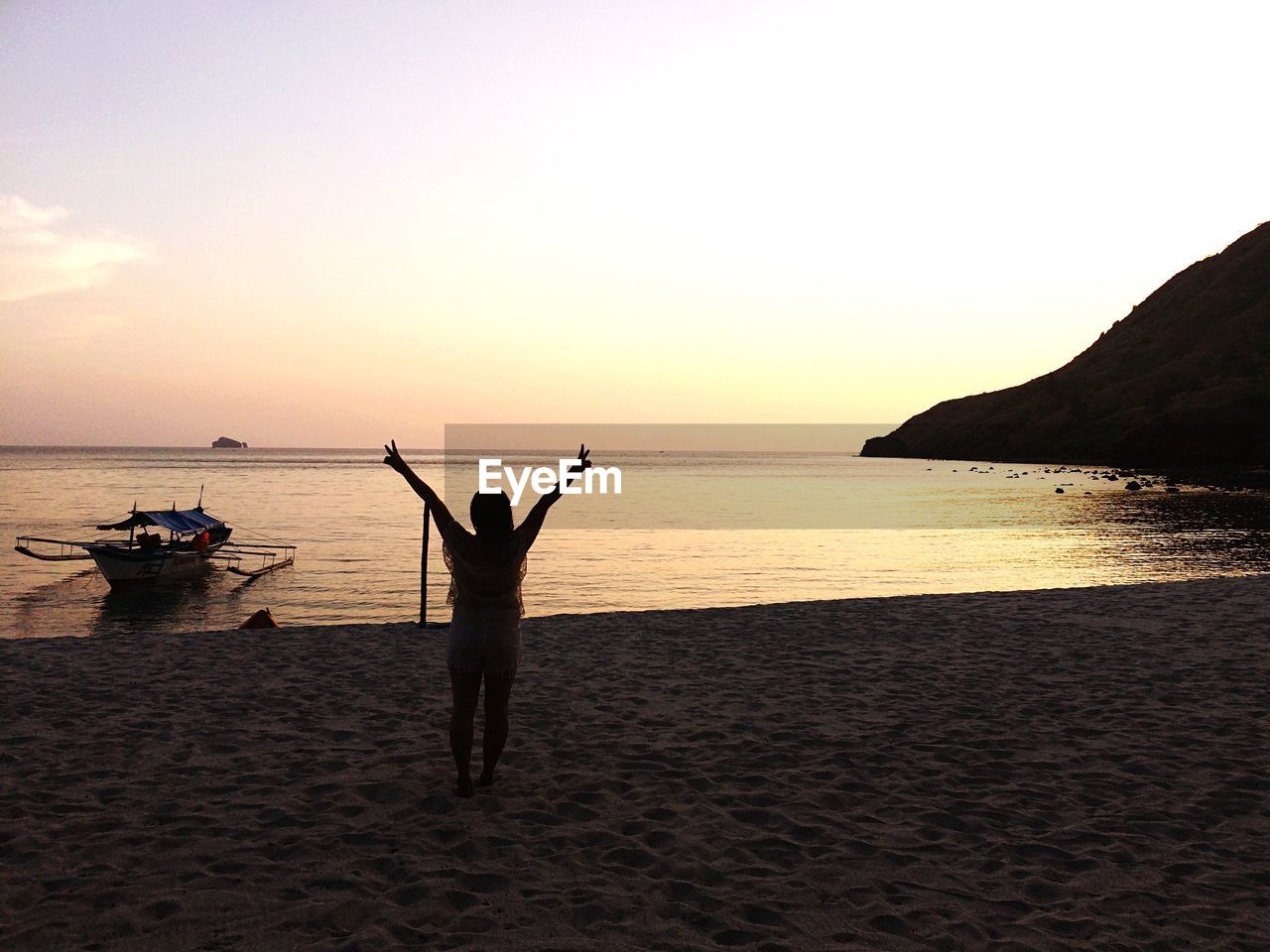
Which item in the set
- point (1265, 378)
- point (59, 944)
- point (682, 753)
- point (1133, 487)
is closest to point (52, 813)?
point (59, 944)

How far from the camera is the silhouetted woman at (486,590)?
5980 millimetres

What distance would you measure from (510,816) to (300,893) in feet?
5.33

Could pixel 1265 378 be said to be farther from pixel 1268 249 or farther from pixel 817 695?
pixel 817 695

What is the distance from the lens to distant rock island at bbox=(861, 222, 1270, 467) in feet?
383

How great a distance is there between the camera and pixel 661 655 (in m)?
12.3

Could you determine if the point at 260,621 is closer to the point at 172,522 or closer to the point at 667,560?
the point at 667,560

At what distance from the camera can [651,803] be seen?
6484 millimetres

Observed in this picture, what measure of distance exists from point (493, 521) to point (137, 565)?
30296mm

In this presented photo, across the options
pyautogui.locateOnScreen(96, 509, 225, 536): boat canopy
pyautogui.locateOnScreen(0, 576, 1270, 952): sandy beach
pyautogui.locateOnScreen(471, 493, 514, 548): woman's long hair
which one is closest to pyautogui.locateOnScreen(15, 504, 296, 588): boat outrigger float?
pyautogui.locateOnScreen(96, 509, 225, 536): boat canopy

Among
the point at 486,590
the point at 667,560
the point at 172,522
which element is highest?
the point at 486,590

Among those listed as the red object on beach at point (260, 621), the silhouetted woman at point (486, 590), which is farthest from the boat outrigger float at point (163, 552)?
the silhouetted woman at point (486, 590)

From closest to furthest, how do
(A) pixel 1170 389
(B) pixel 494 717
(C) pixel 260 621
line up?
(B) pixel 494 717 → (C) pixel 260 621 → (A) pixel 1170 389

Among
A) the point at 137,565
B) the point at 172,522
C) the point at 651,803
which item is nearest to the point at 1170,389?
the point at 172,522

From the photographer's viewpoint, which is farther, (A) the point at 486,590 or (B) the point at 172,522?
(B) the point at 172,522
